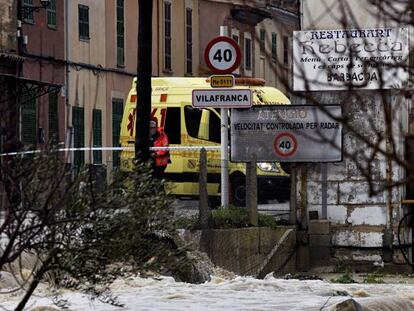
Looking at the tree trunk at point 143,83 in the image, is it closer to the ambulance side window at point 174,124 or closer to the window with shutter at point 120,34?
the ambulance side window at point 174,124

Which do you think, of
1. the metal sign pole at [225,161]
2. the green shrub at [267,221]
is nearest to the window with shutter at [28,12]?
the metal sign pole at [225,161]

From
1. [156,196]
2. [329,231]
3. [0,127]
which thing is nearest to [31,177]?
[0,127]

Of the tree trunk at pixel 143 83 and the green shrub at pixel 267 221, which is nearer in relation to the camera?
the tree trunk at pixel 143 83

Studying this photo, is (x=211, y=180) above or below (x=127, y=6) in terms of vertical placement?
below

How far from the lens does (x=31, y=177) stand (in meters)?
9.33

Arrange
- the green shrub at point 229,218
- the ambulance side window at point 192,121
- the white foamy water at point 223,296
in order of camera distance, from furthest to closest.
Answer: the ambulance side window at point 192,121
the green shrub at point 229,218
the white foamy water at point 223,296

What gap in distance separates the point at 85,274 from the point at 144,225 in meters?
0.61

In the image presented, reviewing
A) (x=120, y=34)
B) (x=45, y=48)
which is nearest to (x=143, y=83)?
(x=45, y=48)

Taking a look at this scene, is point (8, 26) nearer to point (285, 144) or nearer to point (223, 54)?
point (285, 144)

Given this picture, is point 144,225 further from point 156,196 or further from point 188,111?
point 188,111

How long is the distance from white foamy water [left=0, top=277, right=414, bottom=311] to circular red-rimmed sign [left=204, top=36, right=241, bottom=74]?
15.0 ft

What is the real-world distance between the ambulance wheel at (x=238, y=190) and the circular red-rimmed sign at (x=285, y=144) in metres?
0.85

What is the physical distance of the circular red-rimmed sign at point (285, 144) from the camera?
22.6 metres

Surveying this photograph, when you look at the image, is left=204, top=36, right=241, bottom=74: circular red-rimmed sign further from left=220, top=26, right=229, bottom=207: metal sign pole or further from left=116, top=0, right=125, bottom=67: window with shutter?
left=116, top=0, right=125, bottom=67: window with shutter
